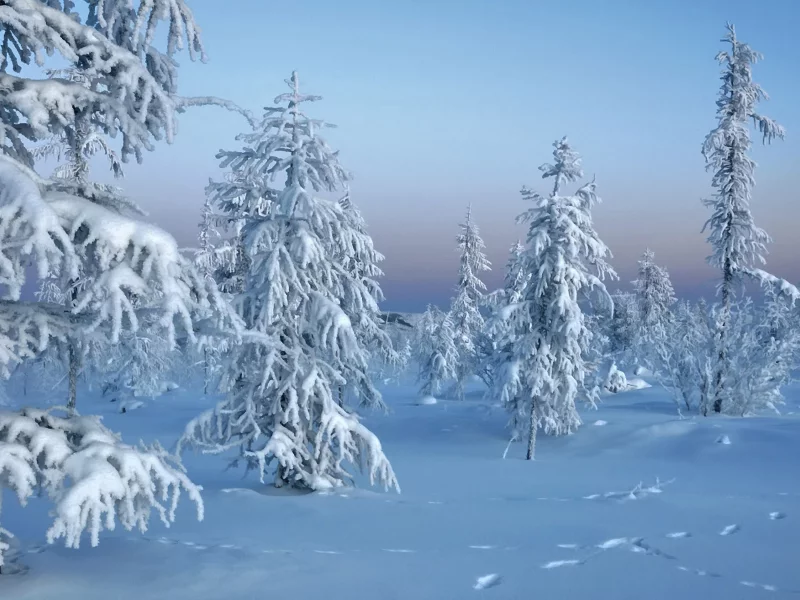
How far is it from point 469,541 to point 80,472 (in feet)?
16.4

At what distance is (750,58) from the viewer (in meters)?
22.1

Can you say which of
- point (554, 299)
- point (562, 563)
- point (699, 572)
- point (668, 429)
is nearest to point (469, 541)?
point (562, 563)

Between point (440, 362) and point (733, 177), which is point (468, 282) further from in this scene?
point (733, 177)

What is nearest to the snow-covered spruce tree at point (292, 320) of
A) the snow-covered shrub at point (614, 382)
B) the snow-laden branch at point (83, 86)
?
the snow-laden branch at point (83, 86)

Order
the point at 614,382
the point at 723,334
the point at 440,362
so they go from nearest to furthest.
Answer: the point at 723,334 < the point at 614,382 < the point at 440,362

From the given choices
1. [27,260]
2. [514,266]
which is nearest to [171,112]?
[27,260]

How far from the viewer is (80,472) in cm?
457

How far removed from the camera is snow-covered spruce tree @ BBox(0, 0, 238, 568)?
4.32 metres

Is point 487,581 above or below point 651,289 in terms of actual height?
below

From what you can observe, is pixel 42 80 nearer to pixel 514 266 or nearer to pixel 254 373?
pixel 254 373

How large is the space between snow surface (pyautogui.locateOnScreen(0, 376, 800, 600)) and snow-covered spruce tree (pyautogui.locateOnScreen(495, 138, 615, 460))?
2883mm

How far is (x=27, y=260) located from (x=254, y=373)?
7615 mm

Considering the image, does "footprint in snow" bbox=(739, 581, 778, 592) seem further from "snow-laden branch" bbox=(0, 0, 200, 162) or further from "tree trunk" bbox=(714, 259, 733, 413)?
"tree trunk" bbox=(714, 259, 733, 413)

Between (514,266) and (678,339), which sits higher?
(514,266)
